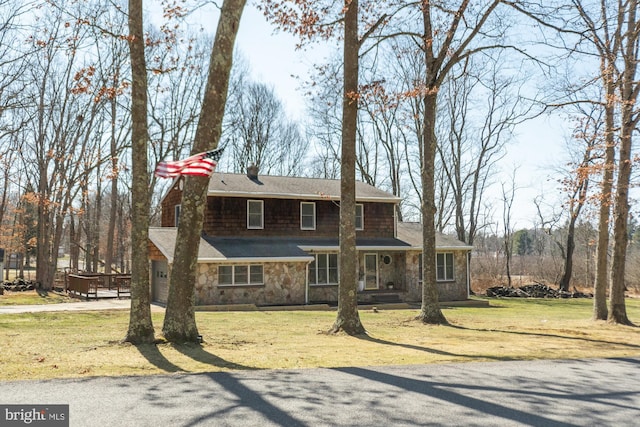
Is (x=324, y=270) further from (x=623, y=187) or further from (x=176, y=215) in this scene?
(x=623, y=187)

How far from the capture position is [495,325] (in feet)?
52.0

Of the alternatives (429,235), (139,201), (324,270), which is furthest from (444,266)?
(139,201)

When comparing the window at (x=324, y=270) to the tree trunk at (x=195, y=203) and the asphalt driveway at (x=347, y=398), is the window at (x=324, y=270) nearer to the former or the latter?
the tree trunk at (x=195, y=203)

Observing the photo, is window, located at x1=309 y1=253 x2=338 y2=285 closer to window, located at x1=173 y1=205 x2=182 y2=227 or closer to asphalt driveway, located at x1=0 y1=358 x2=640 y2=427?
window, located at x1=173 y1=205 x2=182 y2=227

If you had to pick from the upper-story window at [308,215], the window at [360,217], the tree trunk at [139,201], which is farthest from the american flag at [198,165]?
the window at [360,217]

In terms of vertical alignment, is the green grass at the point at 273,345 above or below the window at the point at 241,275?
below

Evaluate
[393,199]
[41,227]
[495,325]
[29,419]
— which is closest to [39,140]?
[41,227]

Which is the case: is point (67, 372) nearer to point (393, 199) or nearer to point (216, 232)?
point (216, 232)

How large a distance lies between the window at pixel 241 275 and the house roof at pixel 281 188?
136 inches

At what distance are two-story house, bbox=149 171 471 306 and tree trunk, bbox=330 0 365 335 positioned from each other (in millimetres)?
9139

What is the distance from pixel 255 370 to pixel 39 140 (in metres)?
25.4

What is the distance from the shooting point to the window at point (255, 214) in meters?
24.3

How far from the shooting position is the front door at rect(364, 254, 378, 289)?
2636 centimetres

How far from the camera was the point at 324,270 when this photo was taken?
24.8m
